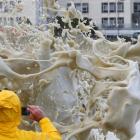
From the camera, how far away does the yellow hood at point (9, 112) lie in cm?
200

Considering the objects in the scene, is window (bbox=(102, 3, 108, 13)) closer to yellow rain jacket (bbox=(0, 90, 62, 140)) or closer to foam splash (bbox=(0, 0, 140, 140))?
foam splash (bbox=(0, 0, 140, 140))

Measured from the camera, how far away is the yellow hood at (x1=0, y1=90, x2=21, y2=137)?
2.00 metres

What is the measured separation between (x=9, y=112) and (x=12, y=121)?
43 millimetres

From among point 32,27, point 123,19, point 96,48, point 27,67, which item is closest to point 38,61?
point 27,67

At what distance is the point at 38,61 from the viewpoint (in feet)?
9.05

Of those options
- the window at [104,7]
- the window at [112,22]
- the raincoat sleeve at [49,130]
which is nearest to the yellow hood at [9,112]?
the raincoat sleeve at [49,130]

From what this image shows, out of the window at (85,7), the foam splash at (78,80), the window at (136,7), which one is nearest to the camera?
the foam splash at (78,80)

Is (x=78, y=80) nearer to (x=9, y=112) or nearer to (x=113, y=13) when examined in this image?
(x=9, y=112)

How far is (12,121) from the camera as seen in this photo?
203 cm

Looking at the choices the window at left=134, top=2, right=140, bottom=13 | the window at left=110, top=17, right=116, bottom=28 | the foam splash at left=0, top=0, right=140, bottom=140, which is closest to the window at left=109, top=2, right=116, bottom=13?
the window at left=110, top=17, right=116, bottom=28

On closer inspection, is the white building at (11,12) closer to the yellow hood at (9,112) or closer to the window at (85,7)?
the yellow hood at (9,112)

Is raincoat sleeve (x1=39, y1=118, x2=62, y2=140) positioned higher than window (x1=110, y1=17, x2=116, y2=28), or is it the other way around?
raincoat sleeve (x1=39, y1=118, x2=62, y2=140)

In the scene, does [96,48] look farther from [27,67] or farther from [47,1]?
[47,1]

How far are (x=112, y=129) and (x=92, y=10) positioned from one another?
41.2m
